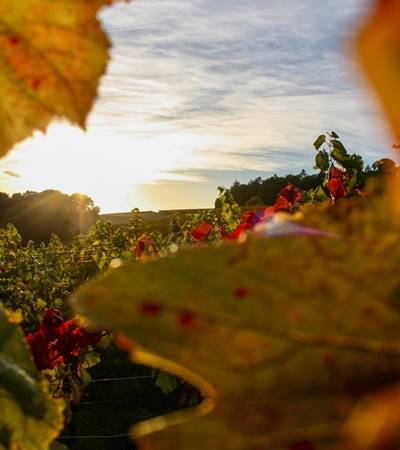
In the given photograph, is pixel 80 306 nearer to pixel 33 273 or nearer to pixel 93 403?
pixel 93 403

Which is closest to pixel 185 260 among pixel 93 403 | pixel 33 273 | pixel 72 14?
pixel 72 14

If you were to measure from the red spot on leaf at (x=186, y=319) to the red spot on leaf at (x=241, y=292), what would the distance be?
27 millimetres

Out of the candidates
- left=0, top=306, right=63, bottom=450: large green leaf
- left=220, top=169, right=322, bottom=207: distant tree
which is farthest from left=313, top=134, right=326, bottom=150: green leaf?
left=220, top=169, right=322, bottom=207: distant tree

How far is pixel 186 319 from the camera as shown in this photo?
35cm

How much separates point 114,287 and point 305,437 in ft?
0.43

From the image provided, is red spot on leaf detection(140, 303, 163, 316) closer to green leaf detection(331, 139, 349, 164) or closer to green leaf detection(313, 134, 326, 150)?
green leaf detection(331, 139, 349, 164)

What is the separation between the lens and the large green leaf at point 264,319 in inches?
12.9

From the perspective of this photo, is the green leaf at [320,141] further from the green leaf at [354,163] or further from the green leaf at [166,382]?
the green leaf at [166,382]

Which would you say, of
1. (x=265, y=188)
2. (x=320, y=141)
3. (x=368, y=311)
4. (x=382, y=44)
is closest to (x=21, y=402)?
(x=368, y=311)

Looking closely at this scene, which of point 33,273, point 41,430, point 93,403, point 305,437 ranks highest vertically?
point 33,273

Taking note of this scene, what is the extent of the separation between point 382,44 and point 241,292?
161 mm

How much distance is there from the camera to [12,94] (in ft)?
1.96

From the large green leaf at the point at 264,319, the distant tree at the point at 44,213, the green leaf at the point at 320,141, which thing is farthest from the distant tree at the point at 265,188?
the large green leaf at the point at 264,319

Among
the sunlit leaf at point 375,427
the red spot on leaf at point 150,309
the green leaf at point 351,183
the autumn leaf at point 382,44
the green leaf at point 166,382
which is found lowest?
Result: the sunlit leaf at point 375,427
